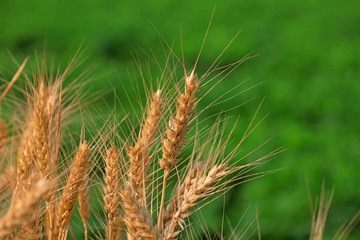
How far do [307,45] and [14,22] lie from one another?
315cm

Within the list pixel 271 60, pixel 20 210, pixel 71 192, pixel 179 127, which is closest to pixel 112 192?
pixel 71 192

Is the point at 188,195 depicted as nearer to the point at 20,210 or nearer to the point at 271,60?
the point at 20,210

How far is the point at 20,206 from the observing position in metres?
0.85

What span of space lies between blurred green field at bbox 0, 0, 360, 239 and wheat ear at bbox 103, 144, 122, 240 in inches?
62.7

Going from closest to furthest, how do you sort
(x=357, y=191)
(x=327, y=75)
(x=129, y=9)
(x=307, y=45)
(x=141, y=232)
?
(x=141, y=232) → (x=357, y=191) → (x=327, y=75) → (x=307, y=45) → (x=129, y=9)

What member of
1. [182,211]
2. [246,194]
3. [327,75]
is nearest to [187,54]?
[327,75]

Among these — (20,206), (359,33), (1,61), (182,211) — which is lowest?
(359,33)

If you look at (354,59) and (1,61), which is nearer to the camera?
(1,61)

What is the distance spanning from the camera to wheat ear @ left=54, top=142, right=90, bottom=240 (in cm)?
122

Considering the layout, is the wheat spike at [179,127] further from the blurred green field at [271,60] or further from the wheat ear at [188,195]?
the blurred green field at [271,60]

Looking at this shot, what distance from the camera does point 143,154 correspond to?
120 centimetres

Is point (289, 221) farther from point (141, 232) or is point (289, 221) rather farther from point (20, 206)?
point (20, 206)

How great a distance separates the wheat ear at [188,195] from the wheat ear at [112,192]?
0.35 ft

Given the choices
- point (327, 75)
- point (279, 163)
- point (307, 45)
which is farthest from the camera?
point (307, 45)
